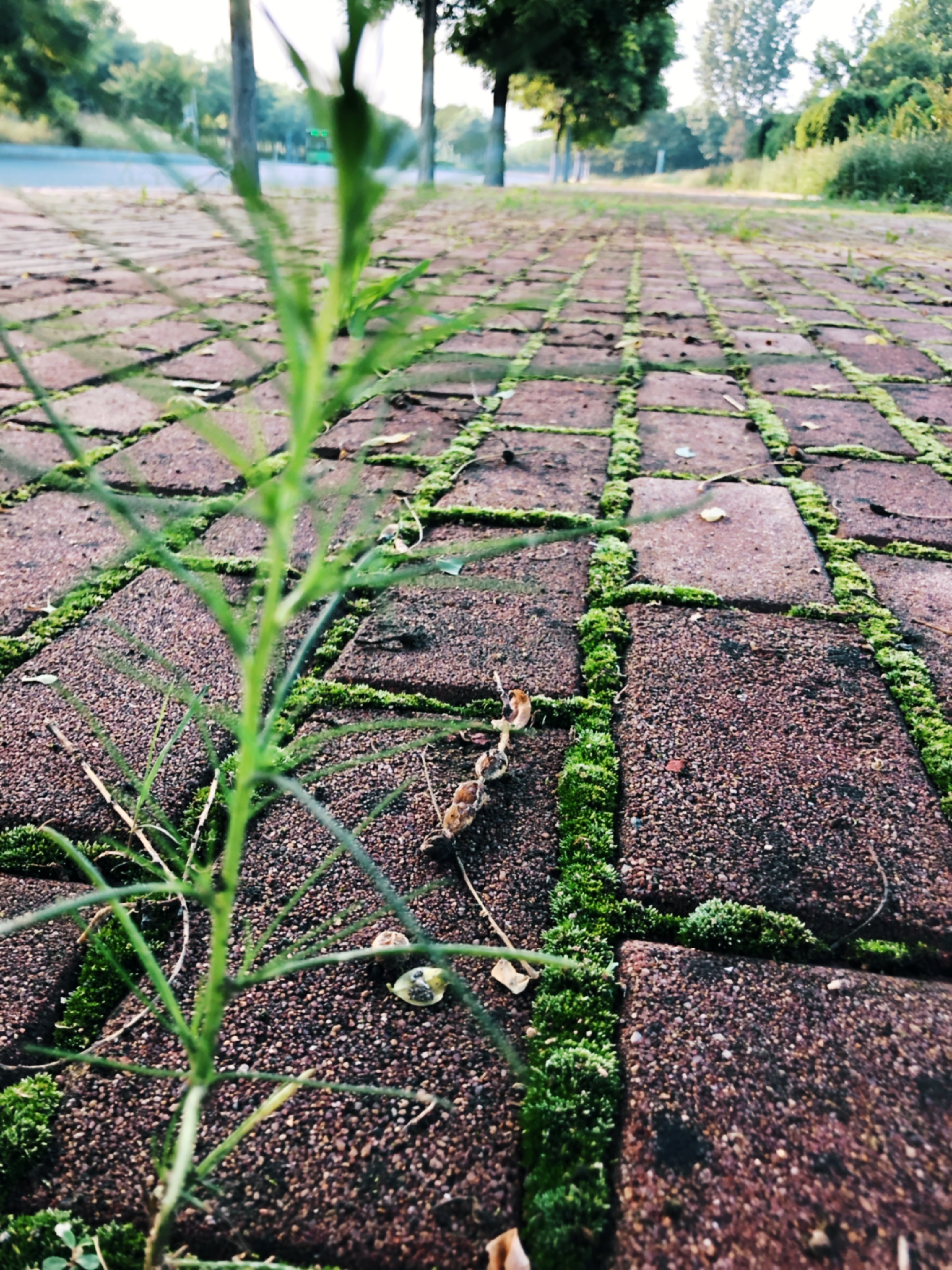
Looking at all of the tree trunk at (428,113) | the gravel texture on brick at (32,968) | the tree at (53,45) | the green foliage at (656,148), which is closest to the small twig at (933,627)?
the tree trunk at (428,113)

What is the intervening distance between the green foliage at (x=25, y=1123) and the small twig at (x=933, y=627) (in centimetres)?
181

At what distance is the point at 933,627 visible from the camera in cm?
198

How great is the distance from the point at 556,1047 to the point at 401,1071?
172mm

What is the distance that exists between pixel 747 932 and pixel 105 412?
9.57ft

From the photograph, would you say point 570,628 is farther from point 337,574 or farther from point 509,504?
point 337,574

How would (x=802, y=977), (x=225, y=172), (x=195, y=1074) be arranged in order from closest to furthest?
(x=225, y=172), (x=195, y=1074), (x=802, y=977)

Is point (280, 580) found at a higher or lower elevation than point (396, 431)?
higher

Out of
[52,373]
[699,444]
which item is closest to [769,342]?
[699,444]

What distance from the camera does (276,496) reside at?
0.55 meters

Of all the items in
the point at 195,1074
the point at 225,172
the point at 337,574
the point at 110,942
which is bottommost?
the point at 110,942

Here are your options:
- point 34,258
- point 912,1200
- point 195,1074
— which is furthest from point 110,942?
point 34,258

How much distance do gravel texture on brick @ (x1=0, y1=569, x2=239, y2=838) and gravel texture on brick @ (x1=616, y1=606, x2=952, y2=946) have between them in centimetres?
72

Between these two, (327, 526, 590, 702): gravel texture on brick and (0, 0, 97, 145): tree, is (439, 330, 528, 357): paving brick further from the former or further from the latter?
(0, 0, 97, 145): tree

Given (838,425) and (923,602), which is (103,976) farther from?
(838,425)
